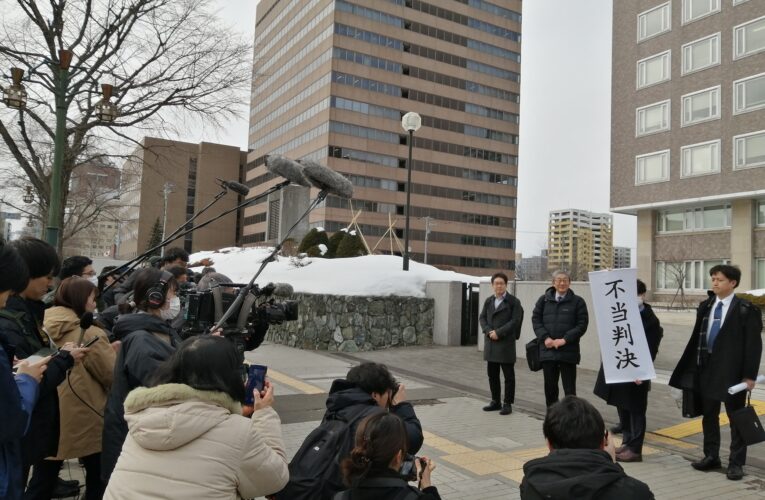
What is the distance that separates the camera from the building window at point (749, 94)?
29.5 m

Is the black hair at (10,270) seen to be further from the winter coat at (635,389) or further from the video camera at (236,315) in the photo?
the winter coat at (635,389)

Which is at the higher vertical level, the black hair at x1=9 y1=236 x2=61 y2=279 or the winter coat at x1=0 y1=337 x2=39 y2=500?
the black hair at x1=9 y1=236 x2=61 y2=279

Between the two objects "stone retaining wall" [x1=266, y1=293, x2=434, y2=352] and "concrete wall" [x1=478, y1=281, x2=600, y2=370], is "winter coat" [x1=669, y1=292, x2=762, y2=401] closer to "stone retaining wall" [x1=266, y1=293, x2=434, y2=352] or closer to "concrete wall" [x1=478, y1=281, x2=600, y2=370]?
"concrete wall" [x1=478, y1=281, x2=600, y2=370]

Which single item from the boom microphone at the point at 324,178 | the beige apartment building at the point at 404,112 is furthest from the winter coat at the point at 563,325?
the beige apartment building at the point at 404,112

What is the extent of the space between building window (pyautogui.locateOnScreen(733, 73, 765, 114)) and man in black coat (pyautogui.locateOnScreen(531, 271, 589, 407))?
29.3m

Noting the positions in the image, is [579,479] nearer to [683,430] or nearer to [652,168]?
[683,430]

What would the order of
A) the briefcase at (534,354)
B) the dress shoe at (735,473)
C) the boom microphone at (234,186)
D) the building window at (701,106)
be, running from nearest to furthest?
the dress shoe at (735,473), the boom microphone at (234,186), the briefcase at (534,354), the building window at (701,106)

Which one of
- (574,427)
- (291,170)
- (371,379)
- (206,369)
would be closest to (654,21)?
(291,170)

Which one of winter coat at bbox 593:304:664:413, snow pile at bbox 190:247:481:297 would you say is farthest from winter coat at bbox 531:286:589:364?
snow pile at bbox 190:247:481:297

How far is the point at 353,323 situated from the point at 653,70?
30.2m

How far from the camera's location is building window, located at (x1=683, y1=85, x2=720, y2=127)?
104 feet

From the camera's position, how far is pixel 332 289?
45.8ft

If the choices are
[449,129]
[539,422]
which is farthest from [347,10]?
[539,422]

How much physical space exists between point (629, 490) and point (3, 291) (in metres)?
2.65
